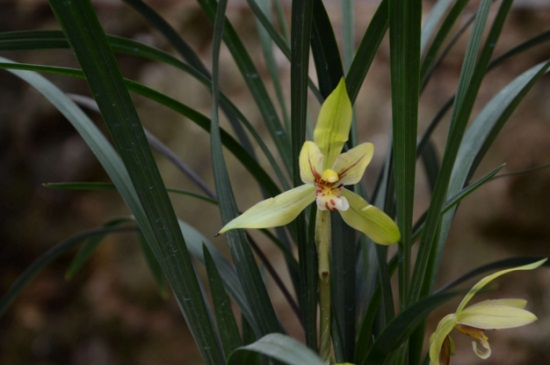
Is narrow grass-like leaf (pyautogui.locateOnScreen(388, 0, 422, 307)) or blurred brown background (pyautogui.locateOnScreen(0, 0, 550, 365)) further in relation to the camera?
blurred brown background (pyautogui.locateOnScreen(0, 0, 550, 365))

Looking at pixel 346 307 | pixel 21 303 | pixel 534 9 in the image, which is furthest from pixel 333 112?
pixel 21 303

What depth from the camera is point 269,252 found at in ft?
4.44

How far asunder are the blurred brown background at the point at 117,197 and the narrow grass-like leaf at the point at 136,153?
2.94 ft

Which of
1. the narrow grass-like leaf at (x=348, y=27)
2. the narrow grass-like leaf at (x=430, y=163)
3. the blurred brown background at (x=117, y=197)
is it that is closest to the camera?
the narrow grass-like leaf at (x=348, y=27)

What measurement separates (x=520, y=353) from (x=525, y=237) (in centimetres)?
23

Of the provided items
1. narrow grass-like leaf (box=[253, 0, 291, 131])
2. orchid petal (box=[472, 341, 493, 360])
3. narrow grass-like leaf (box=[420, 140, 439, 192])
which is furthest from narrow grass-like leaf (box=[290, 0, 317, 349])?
narrow grass-like leaf (box=[420, 140, 439, 192])


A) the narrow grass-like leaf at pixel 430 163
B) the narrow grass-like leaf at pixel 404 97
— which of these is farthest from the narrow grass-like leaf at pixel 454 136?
the narrow grass-like leaf at pixel 430 163

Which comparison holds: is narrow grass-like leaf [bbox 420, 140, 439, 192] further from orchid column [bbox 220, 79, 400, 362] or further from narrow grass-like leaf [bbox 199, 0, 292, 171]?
orchid column [bbox 220, 79, 400, 362]

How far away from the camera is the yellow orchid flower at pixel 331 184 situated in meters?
0.41

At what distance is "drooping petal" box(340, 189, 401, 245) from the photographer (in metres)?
0.42

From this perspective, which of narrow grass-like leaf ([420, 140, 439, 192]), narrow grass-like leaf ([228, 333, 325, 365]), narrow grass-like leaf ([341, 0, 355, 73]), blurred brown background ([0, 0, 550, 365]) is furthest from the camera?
blurred brown background ([0, 0, 550, 365])

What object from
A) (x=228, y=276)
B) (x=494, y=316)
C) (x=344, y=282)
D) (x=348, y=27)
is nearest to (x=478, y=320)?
(x=494, y=316)

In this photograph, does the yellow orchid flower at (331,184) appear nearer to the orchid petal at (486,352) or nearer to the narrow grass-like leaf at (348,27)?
the orchid petal at (486,352)

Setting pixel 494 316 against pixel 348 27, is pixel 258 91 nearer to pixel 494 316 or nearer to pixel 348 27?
pixel 348 27
